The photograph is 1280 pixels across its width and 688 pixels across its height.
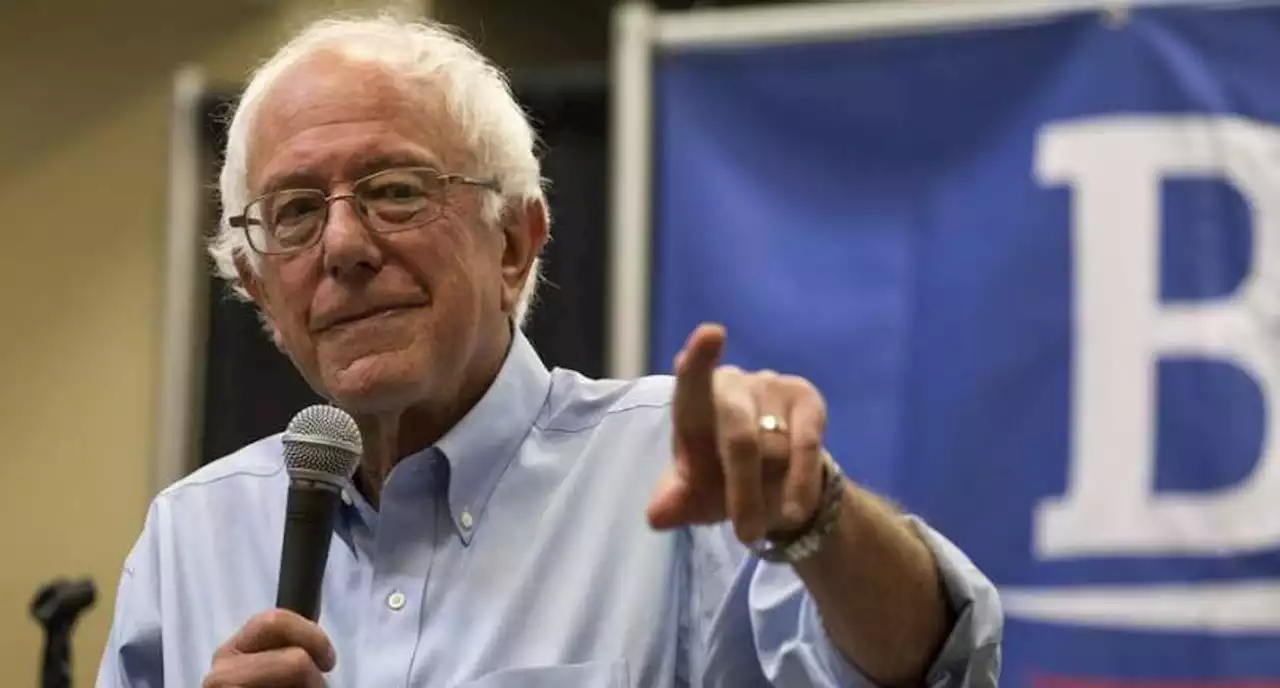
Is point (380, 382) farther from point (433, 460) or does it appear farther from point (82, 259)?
point (82, 259)

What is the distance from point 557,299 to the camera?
2.71 meters

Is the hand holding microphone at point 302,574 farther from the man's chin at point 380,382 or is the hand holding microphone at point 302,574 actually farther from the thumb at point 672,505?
the thumb at point 672,505

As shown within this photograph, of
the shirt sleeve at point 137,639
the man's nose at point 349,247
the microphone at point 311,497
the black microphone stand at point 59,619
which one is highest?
the man's nose at point 349,247

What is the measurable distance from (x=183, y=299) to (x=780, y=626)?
2103mm

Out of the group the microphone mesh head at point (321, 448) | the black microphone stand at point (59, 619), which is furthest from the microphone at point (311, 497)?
the black microphone stand at point (59, 619)

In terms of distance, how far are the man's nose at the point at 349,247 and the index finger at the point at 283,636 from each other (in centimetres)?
35

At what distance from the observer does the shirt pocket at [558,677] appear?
1.10 m

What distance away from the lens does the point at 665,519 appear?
83 centimetres

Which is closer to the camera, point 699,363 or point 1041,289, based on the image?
point 699,363

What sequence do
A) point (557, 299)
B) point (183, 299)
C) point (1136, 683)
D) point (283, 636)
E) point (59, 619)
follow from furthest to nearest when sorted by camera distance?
point (183, 299)
point (557, 299)
point (1136, 683)
point (59, 619)
point (283, 636)

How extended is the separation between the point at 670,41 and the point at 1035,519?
107 centimetres

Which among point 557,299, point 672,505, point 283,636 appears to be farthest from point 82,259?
point 672,505

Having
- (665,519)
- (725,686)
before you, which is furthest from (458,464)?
(665,519)

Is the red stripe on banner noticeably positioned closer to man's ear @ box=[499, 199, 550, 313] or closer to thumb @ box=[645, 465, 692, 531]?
man's ear @ box=[499, 199, 550, 313]
